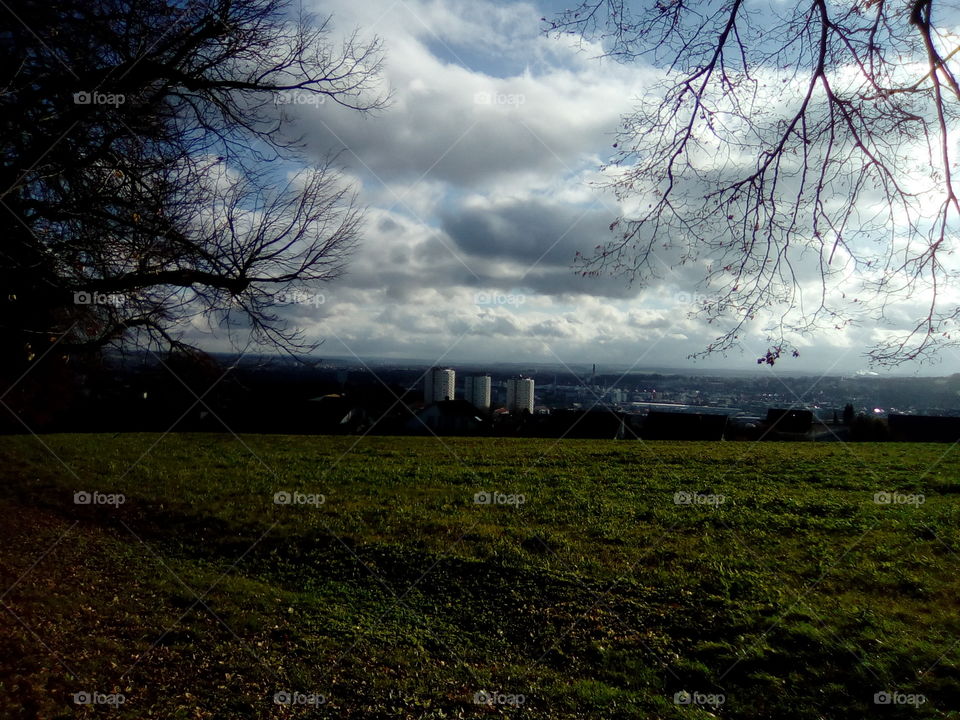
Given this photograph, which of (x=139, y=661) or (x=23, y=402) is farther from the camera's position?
(x=23, y=402)

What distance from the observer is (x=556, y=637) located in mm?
6012

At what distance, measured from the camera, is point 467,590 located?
23.3 feet

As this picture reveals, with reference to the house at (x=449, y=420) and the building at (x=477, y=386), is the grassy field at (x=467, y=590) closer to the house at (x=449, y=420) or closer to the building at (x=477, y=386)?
the building at (x=477, y=386)

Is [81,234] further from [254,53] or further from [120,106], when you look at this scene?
[254,53]

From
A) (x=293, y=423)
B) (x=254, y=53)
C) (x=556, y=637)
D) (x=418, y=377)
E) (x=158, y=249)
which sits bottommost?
(x=556, y=637)

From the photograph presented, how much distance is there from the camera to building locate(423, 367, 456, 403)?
11.7m

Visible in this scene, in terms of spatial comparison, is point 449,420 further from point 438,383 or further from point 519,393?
point 438,383

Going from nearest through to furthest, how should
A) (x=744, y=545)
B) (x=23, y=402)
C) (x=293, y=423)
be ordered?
(x=744, y=545) < (x=23, y=402) < (x=293, y=423)

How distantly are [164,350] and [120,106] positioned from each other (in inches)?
103

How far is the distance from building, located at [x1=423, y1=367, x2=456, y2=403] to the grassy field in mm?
1713

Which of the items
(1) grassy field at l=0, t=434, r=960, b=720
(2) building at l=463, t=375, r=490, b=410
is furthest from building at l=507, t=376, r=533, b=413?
(1) grassy field at l=0, t=434, r=960, b=720

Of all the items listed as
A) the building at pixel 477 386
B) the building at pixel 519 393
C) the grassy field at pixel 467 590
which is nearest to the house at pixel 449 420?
the building at pixel 519 393

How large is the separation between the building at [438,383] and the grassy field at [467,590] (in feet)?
5.62

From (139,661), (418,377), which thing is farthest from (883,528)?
(139,661)
